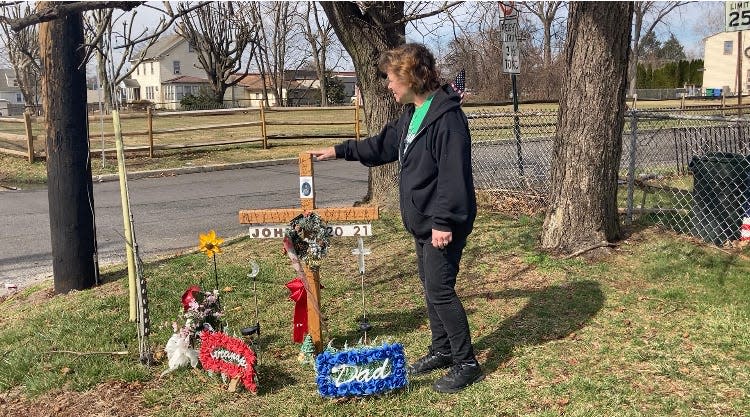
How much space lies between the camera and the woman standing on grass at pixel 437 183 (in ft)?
10.6

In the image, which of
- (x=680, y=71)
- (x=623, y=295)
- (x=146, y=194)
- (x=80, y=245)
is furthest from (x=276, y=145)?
(x=680, y=71)

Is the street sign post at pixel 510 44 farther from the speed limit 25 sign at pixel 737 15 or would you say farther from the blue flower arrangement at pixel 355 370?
the blue flower arrangement at pixel 355 370

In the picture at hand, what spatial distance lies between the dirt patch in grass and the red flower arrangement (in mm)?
428

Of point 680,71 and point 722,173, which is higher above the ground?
point 680,71

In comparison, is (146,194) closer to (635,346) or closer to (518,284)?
(518,284)

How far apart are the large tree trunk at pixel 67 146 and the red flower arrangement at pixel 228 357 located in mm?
2438

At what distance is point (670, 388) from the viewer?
3471 mm

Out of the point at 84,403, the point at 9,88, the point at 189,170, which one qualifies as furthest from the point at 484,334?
the point at 9,88

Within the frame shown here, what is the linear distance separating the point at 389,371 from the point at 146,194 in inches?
367

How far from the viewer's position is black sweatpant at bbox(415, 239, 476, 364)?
3.44 m

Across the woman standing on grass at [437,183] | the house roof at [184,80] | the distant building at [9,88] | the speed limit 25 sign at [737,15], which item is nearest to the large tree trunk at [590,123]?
the speed limit 25 sign at [737,15]

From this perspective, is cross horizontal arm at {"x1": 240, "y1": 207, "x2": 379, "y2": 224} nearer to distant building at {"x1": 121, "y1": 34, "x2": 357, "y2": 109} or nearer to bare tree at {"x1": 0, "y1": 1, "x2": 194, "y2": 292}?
bare tree at {"x1": 0, "y1": 1, "x2": 194, "y2": 292}

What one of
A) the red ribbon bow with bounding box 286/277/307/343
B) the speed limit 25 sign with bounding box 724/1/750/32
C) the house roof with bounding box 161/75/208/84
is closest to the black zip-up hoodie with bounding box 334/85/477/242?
the red ribbon bow with bounding box 286/277/307/343

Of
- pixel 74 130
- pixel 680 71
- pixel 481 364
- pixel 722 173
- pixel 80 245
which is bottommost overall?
pixel 481 364
